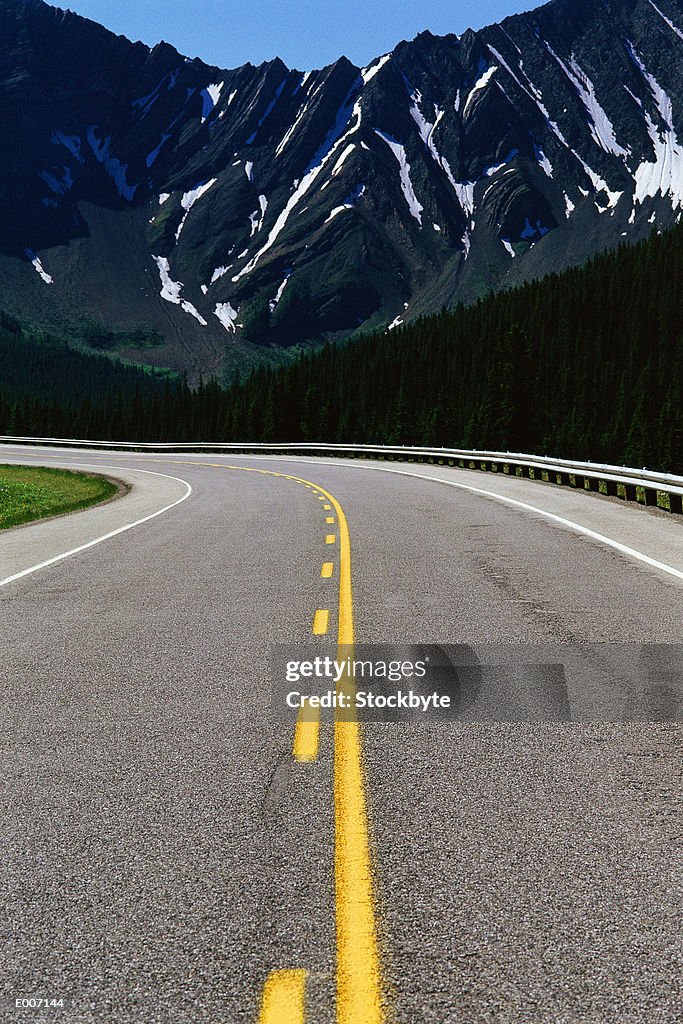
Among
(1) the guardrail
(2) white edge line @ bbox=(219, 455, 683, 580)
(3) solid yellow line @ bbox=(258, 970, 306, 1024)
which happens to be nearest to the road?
(3) solid yellow line @ bbox=(258, 970, 306, 1024)

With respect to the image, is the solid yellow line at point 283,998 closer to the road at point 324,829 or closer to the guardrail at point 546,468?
the road at point 324,829

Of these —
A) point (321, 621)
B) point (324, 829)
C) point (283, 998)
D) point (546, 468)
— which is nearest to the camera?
point (283, 998)

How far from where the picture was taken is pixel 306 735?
545 centimetres

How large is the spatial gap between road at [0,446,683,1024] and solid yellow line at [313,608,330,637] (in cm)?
6

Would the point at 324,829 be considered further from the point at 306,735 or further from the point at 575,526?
the point at 575,526

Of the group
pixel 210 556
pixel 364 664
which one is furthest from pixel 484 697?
pixel 210 556

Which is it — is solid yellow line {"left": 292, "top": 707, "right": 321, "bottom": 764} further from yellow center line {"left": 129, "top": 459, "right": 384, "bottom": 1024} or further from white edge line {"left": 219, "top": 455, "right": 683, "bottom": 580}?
white edge line {"left": 219, "top": 455, "right": 683, "bottom": 580}

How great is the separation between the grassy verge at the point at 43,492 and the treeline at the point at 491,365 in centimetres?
5668

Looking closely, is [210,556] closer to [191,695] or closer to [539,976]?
[191,695]

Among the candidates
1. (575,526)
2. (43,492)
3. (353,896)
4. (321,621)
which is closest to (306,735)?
(353,896)

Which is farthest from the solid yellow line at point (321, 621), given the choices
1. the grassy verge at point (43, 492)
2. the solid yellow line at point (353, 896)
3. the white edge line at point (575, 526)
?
the grassy verge at point (43, 492)

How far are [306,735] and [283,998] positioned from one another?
2.63 m

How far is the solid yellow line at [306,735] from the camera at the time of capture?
5078mm

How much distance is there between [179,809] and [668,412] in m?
99.9
